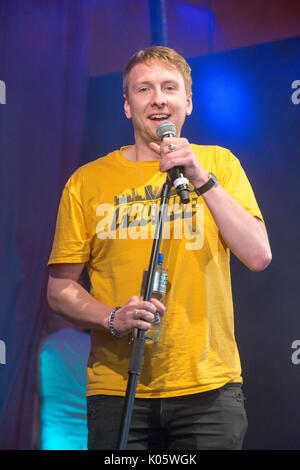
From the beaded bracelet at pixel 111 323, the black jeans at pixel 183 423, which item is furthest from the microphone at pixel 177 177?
the black jeans at pixel 183 423

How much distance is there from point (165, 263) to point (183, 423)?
464 mm

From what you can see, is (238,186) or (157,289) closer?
(157,289)

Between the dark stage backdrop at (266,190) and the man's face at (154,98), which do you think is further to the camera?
the dark stage backdrop at (266,190)

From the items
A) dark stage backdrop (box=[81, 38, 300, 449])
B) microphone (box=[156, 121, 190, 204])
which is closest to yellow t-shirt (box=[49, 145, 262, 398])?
microphone (box=[156, 121, 190, 204])

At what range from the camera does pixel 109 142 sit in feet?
8.94

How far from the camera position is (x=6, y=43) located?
2512 millimetres

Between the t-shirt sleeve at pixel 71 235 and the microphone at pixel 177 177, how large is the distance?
0.48 meters

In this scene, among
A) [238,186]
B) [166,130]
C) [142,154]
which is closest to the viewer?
[166,130]

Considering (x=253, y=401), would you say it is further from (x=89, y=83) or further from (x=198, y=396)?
(x=89, y=83)

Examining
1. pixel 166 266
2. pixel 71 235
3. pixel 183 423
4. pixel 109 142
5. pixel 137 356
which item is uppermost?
pixel 109 142

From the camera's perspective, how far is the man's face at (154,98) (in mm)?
1751

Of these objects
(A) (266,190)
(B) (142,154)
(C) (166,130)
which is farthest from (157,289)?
(A) (266,190)

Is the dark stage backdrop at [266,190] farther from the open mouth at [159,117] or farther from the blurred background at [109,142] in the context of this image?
the open mouth at [159,117]

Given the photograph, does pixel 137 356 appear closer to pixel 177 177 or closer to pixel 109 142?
pixel 177 177
